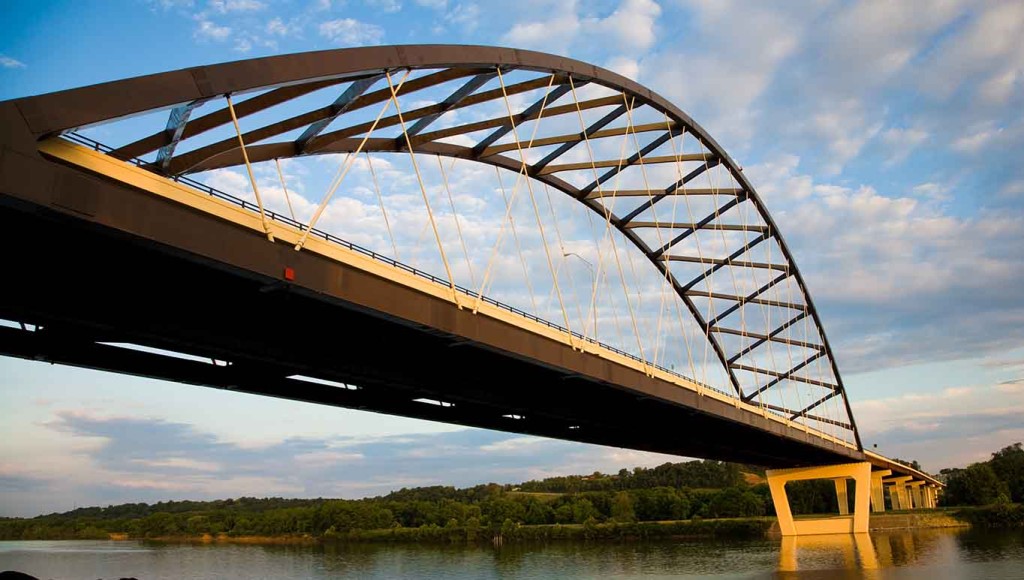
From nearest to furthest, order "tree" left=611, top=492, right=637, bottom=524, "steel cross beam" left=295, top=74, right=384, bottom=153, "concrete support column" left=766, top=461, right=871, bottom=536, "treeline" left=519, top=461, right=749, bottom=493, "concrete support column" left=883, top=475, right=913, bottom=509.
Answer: "steel cross beam" left=295, top=74, right=384, bottom=153
"concrete support column" left=766, top=461, right=871, bottom=536
"tree" left=611, top=492, right=637, bottom=524
"concrete support column" left=883, top=475, right=913, bottom=509
"treeline" left=519, top=461, right=749, bottom=493

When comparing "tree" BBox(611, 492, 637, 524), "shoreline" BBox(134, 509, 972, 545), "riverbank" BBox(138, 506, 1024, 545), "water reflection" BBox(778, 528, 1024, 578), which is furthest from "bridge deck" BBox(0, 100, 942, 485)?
"tree" BBox(611, 492, 637, 524)

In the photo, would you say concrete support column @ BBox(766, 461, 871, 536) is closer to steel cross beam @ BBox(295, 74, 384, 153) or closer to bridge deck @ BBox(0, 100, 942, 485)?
bridge deck @ BBox(0, 100, 942, 485)

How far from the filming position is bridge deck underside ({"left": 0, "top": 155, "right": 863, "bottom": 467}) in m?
12.6

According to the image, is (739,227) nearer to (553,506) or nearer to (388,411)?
(388,411)

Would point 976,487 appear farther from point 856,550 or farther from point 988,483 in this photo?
point 856,550

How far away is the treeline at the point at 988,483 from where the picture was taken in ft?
292

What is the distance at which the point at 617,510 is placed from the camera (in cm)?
9931

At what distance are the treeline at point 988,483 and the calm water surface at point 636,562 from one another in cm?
2562

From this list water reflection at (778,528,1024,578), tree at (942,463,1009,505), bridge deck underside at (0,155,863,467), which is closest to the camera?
bridge deck underside at (0,155,863,467)

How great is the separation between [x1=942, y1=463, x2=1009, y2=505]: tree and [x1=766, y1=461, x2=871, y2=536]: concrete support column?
30.7 meters

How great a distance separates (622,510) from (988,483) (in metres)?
43.9

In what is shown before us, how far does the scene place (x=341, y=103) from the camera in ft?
68.3

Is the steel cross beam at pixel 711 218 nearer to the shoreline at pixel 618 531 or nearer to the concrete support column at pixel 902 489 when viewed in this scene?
the shoreline at pixel 618 531

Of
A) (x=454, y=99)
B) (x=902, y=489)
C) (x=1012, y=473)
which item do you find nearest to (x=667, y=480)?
(x=902, y=489)
